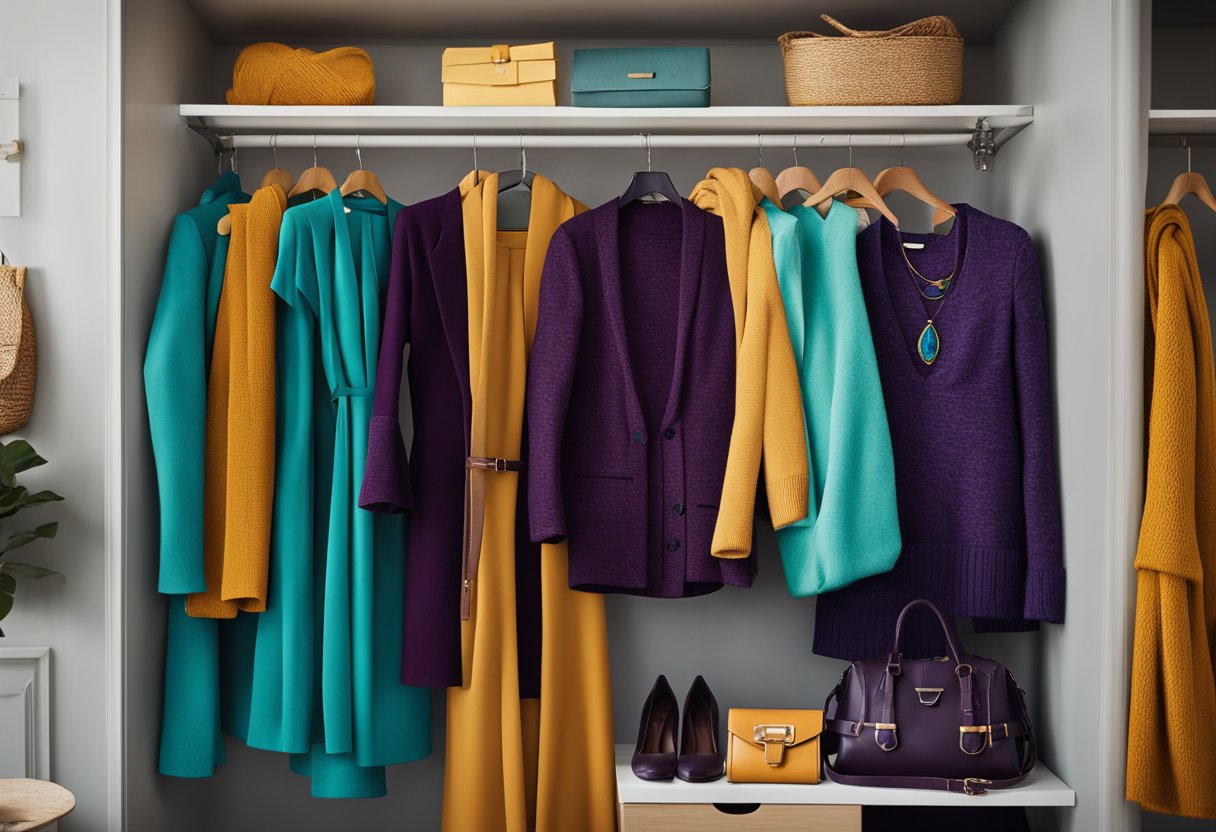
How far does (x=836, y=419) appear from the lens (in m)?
2.27

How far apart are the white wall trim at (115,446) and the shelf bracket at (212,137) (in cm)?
31

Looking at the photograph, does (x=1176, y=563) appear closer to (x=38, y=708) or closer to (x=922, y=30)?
(x=922, y=30)

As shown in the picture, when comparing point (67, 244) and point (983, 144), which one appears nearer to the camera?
point (67, 244)

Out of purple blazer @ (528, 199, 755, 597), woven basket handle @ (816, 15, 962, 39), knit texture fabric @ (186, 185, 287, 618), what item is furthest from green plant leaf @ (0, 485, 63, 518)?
woven basket handle @ (816, 15, 962, 39)

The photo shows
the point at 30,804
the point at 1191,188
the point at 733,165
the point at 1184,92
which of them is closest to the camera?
the point at 30,804

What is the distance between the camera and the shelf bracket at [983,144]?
2.46 metres

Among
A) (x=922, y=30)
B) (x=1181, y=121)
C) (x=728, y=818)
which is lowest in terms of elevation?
(x=728, y=818)

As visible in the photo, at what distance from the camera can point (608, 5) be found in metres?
2.51

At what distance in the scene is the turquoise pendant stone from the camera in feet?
7.71

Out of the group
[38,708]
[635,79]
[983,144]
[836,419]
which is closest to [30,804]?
[38,708]

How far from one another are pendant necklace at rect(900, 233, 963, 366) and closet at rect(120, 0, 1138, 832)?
0.73 ft

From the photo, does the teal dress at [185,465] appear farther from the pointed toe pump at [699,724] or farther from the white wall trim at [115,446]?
the pointed toe pump at [699,724]

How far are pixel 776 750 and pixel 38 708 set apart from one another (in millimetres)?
1497

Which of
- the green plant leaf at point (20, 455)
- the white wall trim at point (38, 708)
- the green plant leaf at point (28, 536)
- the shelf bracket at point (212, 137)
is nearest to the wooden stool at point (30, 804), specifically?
the white wall trim at point (38, 708)
